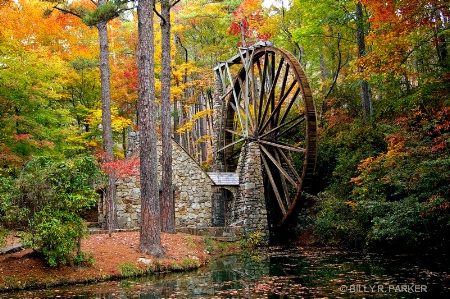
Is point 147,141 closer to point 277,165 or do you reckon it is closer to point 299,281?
Answer: point 299,281

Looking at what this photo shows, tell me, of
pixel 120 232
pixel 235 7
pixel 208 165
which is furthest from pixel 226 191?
pixel 235 7

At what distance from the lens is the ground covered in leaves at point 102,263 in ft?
27.3

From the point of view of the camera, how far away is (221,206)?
17.9 meters

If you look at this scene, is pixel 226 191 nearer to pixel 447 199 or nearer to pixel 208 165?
pixel 208 165

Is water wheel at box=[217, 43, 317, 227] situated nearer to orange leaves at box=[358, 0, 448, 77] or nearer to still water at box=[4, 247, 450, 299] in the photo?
orange leaves at box=[358, 0, 448, 77]

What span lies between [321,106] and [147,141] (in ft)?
33.5

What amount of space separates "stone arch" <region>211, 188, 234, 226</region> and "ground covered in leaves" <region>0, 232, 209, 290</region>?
4.86m

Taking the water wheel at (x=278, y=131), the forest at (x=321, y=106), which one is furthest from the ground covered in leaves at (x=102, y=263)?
the water wheel at (x=278, y=131)

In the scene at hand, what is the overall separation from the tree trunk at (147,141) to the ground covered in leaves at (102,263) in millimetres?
382

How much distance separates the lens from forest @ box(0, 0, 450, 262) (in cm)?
893

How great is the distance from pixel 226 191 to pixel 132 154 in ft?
13.9

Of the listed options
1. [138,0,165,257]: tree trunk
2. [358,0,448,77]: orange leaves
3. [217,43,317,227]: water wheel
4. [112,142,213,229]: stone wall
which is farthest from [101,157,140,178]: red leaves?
[358,0,448,77]: orange leaves

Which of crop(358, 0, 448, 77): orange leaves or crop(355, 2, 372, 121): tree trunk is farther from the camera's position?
crop(355, 2, 372, 121): tree trunk

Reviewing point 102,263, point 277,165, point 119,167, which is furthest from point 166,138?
point 277,165
